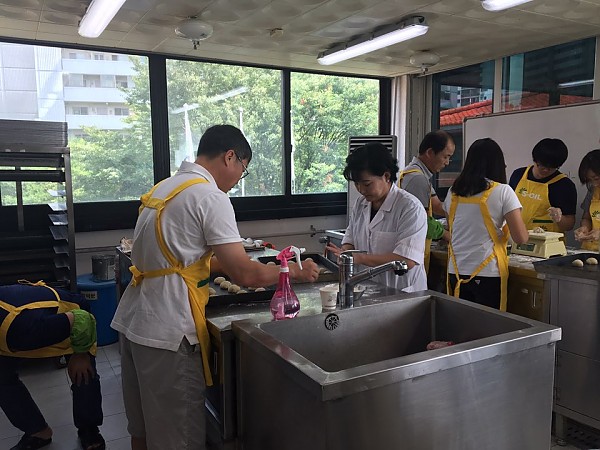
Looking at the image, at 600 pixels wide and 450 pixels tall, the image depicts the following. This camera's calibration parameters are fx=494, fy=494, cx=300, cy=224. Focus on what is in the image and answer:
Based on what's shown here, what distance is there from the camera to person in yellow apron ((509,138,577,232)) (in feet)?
10.5

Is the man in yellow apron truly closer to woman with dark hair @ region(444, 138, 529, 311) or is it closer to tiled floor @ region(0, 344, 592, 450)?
woman with dark hair @ region(444, 138, 529, 311)

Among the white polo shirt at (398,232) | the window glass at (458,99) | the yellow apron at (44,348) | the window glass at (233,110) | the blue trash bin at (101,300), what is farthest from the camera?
the window glass at (458,99)

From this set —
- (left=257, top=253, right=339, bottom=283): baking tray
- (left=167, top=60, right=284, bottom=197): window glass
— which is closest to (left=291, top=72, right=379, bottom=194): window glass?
(left=167, top=60, right=284, bottom=197): window glass

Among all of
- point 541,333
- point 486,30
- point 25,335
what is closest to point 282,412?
point 541,333

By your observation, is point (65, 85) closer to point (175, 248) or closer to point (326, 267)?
point (326, 267)

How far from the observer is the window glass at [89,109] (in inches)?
163

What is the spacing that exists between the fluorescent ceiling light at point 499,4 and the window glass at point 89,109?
9.85 ft

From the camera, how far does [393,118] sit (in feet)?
19.3

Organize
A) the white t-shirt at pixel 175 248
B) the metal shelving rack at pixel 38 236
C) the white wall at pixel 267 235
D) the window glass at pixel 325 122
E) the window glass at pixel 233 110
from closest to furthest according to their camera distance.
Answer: the white t-shirt at pixel 175 248 → the metal shelving rack at pixel 38 236 → the white wall at pixel 267 235 → the window glass at pixel 233 110 → the window glass at pixel 325 122

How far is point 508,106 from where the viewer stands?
4914 mm

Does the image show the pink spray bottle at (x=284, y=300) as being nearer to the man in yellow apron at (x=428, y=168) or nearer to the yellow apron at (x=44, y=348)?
the yellow apron at (x=44, y=348)

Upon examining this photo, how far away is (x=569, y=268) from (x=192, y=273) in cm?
177

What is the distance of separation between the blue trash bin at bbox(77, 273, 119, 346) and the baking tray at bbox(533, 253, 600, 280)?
10.0ft

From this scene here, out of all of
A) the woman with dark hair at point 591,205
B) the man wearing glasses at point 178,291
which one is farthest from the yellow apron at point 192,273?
the woman with dark hair at point 591,205
